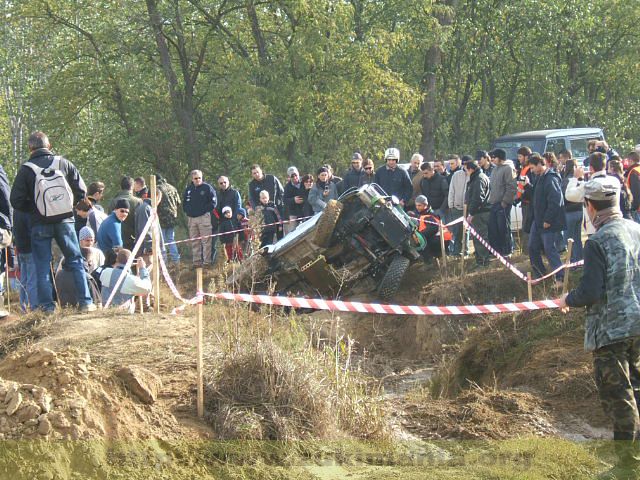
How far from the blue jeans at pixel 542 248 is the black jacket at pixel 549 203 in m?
0.08

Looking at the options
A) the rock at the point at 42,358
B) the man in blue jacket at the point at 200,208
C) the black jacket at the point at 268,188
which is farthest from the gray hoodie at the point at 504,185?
the rock at the point at 42,358

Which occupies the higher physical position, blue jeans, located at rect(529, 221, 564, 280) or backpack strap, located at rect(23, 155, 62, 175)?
backpack strap, located at rect(23, 155, 62, 175)

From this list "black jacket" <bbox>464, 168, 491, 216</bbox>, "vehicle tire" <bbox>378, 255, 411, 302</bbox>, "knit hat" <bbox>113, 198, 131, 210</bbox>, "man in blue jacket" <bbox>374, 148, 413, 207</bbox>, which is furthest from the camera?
"man in blue jacket" <bbox>374, 148, 413, 207</bbox>

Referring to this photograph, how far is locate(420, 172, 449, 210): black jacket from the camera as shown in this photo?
15.1 m

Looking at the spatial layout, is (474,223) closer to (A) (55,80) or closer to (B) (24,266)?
(B) (24,266)

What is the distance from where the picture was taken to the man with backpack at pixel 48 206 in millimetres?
8672

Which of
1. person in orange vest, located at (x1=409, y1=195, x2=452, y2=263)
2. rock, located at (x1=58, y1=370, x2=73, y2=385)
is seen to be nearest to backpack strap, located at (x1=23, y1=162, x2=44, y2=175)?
rock, located at (x1=58, y1=370, x2=73, y2=385)

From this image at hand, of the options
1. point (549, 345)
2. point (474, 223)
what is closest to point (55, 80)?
point (474, 223)

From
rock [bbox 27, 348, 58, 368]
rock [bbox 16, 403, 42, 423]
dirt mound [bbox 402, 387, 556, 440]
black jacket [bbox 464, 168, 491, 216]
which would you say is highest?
black jacket [bbox 464, 168, 491, 216]

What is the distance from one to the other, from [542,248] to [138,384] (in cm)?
707

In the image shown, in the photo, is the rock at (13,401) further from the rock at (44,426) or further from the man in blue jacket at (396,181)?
the man in blue jacket at (396,181)

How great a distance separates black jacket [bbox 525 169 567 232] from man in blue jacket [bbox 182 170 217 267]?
7114 millimetres

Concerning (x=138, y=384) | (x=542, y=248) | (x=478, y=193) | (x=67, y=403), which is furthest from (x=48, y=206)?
(x=478, y=193)

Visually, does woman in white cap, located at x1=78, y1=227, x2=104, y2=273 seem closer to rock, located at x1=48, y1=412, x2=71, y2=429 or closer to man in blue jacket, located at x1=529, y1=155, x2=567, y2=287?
rock, located at x1=48, y1=412, x2=71, y2=429
